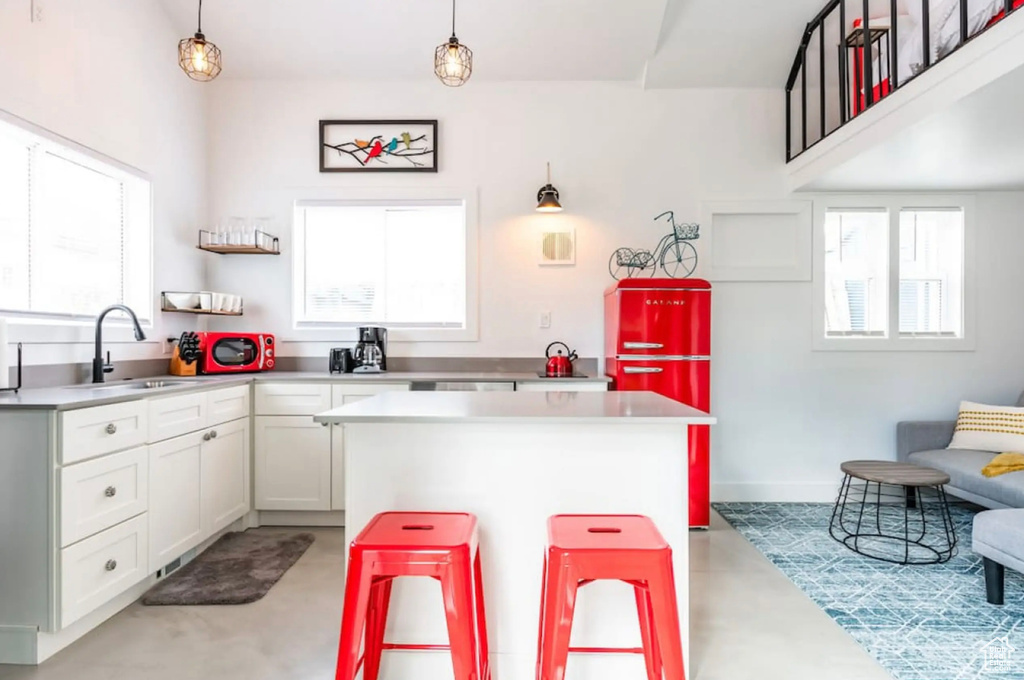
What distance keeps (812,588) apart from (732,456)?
1458mm

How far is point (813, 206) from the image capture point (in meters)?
4.04

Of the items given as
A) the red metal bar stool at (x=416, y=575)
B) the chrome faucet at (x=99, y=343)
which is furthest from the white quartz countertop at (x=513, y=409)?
the chrome faucet at (x=99, y=343)

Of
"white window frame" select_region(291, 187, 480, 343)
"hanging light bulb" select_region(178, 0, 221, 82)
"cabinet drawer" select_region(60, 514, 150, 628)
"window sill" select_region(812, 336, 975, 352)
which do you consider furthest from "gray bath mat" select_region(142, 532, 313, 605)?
"window sill" select_region(812, 336, 975, 352)

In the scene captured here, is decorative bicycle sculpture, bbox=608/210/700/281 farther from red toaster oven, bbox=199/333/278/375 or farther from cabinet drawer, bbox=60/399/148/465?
cabinet drawer, bbox=60/399/148/465

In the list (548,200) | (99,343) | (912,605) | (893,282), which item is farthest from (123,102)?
(893,282)

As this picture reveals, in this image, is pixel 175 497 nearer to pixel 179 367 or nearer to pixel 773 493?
pixel 179 367

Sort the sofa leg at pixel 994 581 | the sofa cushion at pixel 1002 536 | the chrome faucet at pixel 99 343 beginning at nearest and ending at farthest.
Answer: the sofa cushion at pixel 1002 536 → the sofa leg at pixel 994 581 → the chrome faucet at pixel 99 343

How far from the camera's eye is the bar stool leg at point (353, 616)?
4.78ft

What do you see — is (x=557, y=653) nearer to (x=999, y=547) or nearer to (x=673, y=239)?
(x=999, y=547)

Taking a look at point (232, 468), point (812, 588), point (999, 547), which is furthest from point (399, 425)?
point (999, 547)

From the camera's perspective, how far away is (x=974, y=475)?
3.20 meters

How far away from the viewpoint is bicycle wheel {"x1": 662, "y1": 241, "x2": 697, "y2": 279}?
402cm

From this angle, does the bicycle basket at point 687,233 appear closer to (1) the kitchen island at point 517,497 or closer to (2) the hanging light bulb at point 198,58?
(1) the kitchen island at point 517,497

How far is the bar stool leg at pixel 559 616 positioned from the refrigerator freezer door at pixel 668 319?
219cm
